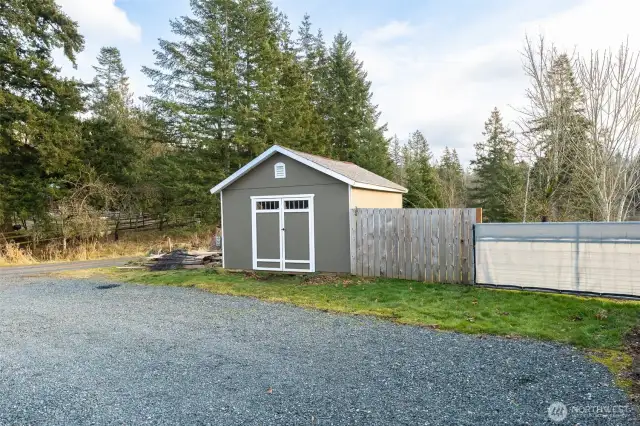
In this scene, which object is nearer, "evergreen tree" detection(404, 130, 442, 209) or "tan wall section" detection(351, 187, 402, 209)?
"tan wall section" detection(351, 187, 402, 209)

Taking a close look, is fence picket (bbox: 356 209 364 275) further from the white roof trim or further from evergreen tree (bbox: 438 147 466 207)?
evergreen tree (bbox: 438 147 466 207)

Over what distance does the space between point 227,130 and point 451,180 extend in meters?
16.2

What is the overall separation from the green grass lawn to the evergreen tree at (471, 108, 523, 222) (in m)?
14.9

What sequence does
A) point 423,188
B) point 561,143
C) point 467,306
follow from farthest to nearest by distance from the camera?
point 423,188, point 561,143, point 467,306

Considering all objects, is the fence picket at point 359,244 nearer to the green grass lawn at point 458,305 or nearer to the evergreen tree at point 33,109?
the green grass lawn at point 458,305

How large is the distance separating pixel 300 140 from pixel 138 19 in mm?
10245

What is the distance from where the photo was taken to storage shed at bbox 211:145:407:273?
973 cm

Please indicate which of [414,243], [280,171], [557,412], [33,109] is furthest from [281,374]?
[33,109]

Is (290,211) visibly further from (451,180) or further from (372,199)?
(451,180)

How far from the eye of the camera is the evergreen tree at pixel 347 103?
2550 centimetres

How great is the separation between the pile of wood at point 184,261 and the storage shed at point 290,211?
1.49 m

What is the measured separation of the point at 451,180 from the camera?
1074 inches

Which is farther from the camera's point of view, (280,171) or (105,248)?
(105,248)

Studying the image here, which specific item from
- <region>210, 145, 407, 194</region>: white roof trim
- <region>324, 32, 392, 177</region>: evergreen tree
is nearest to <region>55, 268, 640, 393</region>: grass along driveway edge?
<region>210, 145, 407, 194</region>: white roof trim
